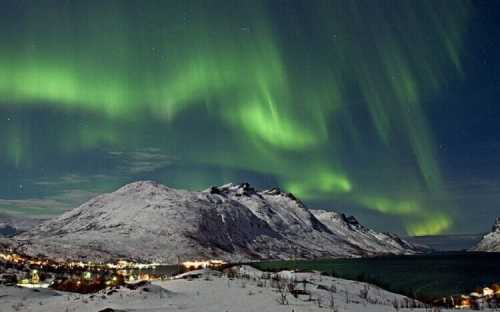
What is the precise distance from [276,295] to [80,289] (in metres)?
19.6

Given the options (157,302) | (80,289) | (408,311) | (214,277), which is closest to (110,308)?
(157,302)

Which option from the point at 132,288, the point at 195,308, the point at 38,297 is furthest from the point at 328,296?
the point at 38,297

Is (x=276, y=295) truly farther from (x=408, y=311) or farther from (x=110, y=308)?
(x=110, y=308)

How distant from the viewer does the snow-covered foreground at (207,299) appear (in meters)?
24.1

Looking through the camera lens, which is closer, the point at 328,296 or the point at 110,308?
the point at 110,308

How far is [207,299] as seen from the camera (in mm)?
26156

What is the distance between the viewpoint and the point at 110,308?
76.4 ft

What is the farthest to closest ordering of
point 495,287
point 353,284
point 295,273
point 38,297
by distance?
1. point 495,287
2. point 295,273
3. point 353,284
4. point 38,297

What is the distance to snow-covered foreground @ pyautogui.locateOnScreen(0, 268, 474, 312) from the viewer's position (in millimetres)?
24141

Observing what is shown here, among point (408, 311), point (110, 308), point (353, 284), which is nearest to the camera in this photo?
point (110, 308)

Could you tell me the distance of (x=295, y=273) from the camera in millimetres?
41562

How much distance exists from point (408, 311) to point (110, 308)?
48.3ft

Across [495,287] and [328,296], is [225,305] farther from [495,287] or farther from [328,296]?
[495,287]

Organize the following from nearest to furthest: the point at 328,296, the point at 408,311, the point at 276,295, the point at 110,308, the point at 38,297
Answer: the point at 110,308 → the point at 408,311 → the point at 276,295 → the point at 328,296 → the point at 38,297
